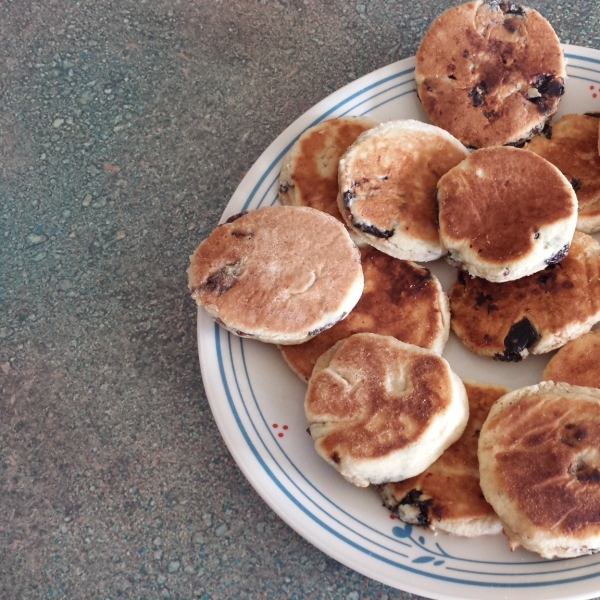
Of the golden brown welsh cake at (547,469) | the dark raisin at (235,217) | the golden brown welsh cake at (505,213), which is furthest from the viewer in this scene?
the dark raisin at (235,217)

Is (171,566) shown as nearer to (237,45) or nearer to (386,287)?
(386,287)

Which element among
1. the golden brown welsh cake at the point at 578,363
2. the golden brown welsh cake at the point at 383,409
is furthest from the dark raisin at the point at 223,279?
the golden brown welsh cake at the point at 578,363

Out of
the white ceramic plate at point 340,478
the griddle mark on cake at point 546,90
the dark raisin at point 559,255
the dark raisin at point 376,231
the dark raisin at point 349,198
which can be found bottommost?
the white ceramic plate at point 340,478

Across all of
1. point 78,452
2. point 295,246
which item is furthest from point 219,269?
point 78,452

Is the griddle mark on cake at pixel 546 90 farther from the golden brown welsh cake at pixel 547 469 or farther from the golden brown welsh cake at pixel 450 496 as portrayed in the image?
the golden brown welsh cake at pixel 450 496

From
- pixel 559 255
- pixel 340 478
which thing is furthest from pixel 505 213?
pixel 340 478

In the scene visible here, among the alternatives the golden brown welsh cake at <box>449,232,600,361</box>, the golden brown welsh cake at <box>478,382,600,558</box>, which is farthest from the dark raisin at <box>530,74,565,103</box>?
the golden brown welsh cake at <box>478,382,600,558</box>
